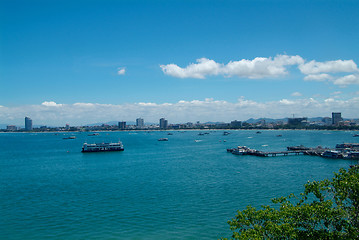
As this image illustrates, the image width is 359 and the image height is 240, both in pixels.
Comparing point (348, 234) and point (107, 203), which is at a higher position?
point (348, 234)

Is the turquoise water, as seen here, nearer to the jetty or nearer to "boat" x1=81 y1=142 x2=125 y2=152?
the jetty

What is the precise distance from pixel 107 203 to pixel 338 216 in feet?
74.6

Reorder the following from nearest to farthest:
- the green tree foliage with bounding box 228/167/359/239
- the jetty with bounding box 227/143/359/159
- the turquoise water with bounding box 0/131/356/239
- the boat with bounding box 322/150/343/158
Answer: the green tree foliage with bounding box 228/167/359/239 < the turquoise water with bounding box 0/131/356/239 < the jetty with bounding box 227/143/359/159 < the boat with bounding box 322/150/343/158

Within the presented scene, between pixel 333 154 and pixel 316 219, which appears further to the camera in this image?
pixel 333 154

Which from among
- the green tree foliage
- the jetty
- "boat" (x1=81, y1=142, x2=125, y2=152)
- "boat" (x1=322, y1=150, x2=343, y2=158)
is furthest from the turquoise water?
"boat" (x1=81, y1=142, x2=125, y2=152)

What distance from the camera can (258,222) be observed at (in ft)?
41.7

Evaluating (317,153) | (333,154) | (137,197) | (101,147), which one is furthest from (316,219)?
(101,147)

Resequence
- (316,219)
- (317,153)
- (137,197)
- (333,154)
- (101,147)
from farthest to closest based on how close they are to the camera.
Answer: (101,147) → (317,153) → (333,154) → (137,197) → (316,219)

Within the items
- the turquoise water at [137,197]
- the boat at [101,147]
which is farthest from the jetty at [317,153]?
the boat at [101,147]

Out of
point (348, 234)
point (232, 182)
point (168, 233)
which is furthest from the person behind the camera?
point (232, 182)

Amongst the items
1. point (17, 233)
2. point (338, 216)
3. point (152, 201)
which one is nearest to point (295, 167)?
point (152, 201)

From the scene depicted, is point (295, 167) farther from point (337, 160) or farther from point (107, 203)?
point (107, 203)

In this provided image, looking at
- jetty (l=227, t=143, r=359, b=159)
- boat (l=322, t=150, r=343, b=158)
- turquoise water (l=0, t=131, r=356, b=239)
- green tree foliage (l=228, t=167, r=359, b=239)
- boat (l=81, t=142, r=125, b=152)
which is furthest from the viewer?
boat (l=81, t=142, r=125, b=152)

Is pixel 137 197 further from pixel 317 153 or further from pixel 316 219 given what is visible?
pixel 317 153
